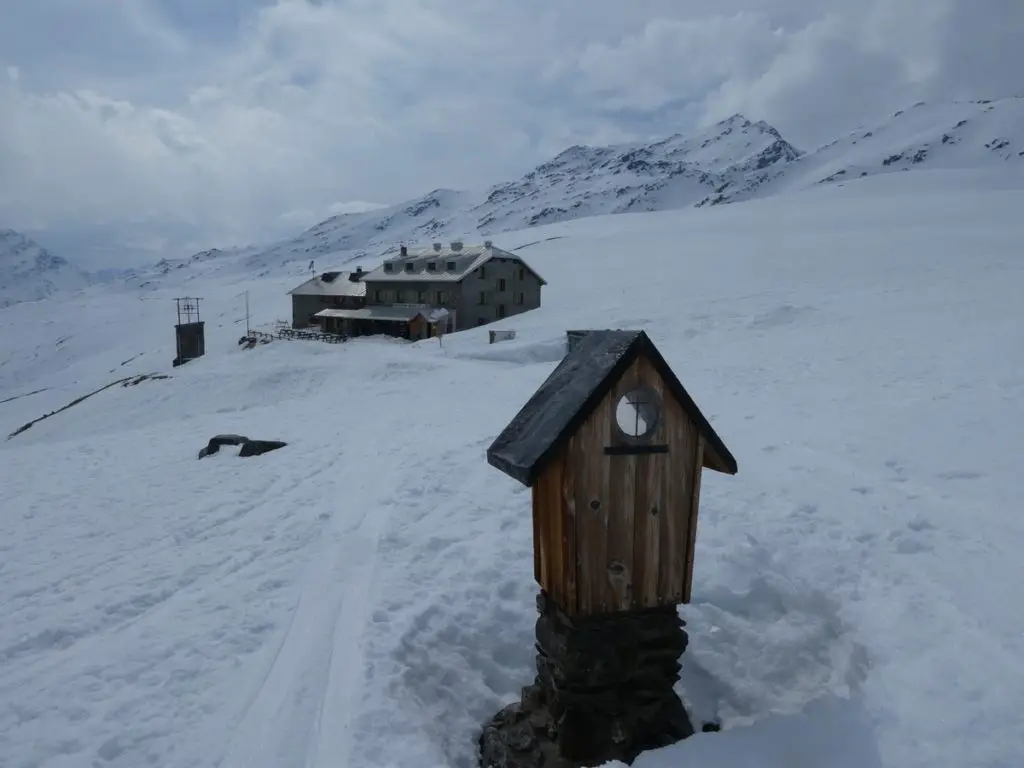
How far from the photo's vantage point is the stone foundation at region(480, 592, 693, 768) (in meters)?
6.79

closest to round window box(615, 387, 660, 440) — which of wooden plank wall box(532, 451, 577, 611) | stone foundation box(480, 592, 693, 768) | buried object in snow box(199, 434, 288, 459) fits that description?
wooden plank wall box(532, 451, 577, 611)

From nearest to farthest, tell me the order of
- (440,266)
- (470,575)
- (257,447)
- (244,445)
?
(470,575) → (257,447) → (244,445) → (440,266)

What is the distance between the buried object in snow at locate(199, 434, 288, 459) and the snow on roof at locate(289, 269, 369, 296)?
4199cm

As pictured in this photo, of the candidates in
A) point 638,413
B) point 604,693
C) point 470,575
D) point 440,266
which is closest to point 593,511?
point 638,413

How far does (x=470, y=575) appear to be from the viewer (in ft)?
34.0

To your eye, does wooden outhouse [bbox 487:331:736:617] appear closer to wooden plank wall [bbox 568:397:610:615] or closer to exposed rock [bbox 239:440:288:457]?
wooden plank wall [bbox 568:397:610:615]

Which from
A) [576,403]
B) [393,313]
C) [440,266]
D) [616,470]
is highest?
[440,266]

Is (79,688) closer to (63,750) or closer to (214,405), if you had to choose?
(63,750)

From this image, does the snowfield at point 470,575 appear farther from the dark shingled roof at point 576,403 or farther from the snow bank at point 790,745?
the dark shingled roof at point 576,403

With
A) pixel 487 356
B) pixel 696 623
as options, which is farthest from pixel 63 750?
pixel 487 356

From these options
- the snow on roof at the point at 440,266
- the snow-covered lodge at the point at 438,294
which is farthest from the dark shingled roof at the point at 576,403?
the snow on roof at the point at 440,266

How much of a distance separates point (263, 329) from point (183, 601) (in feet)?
217

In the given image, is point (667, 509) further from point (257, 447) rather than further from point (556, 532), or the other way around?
point (257, 447)

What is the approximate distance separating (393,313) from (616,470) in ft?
162
